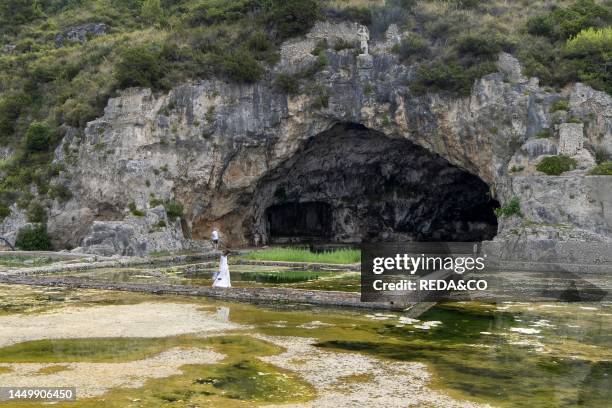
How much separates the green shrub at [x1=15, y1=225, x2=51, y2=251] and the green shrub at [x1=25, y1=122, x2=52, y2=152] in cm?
687

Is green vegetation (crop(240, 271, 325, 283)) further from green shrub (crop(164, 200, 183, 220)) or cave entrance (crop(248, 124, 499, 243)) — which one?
cave entrance (crop(248, 124, 499, 243))

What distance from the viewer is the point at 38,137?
132 feet

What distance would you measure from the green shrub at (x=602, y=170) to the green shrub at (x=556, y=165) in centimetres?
112

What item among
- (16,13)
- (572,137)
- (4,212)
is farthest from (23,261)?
(16,13)

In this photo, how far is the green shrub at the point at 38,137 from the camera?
39906mm

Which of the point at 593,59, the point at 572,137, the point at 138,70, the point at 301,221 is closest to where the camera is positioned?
the point at 572,137

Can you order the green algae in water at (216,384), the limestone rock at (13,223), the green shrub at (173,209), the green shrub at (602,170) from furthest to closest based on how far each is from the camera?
1. the green shrub at (173,209)
2. the limestone rock at (13,223)
3. the green shrub at (602,170)
4. the green algae in water at (216,384)

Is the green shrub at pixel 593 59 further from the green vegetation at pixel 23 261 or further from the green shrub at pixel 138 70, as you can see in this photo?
the green vegetation at pixel 23 261

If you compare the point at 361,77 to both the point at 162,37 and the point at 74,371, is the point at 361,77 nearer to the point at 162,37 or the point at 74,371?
the point at 162,37

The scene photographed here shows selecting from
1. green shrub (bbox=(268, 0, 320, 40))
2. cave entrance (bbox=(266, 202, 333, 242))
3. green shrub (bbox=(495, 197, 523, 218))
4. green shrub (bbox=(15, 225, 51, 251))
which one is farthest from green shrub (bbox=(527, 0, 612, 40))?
green shrub (bbox=(15, 225, 51, 251))

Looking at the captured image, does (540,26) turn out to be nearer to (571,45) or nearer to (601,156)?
(571,45)

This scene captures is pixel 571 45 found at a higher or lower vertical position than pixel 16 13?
lower

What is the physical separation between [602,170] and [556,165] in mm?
2273

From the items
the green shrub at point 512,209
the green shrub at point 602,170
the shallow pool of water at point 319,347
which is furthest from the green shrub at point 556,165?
the shallow pool of water at point 319,347
